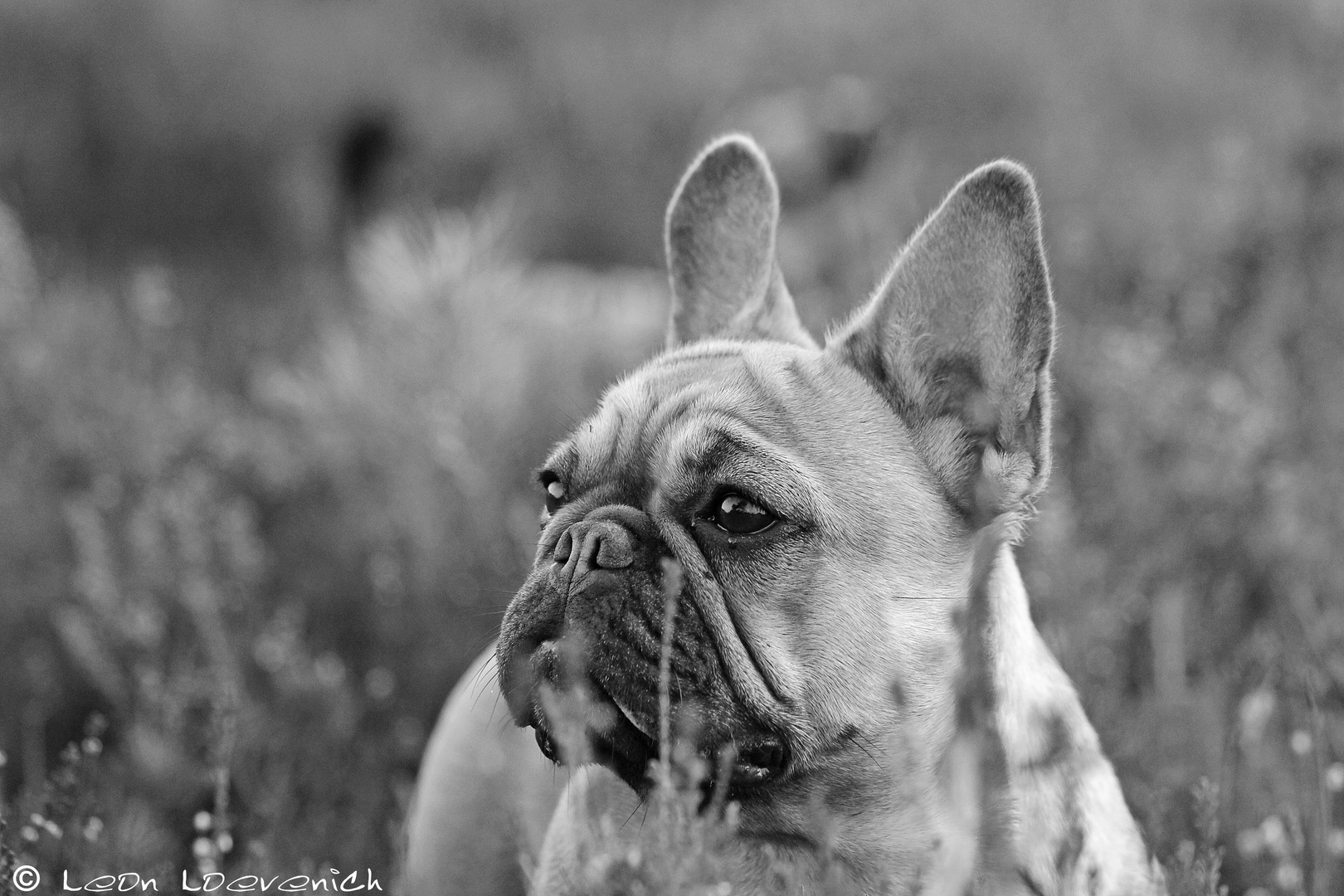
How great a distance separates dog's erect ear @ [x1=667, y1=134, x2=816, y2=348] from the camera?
3.42 meters

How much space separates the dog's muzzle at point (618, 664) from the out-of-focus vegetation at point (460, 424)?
2.05ft

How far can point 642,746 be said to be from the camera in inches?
96.1

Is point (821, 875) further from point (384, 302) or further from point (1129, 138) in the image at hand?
point (1129, 138)

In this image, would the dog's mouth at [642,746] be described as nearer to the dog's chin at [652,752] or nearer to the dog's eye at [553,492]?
the dog's chin at [652,752]

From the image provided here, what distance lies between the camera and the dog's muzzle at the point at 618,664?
2385 mm

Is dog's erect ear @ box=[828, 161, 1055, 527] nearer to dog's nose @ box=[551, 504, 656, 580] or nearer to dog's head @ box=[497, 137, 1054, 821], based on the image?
dog's head @ box=[497, 137, 1054, 821]

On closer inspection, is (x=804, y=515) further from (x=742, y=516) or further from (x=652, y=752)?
(x=652, y=752)

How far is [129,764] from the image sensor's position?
13.0 feet

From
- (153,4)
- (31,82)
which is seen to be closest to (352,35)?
(153,4)

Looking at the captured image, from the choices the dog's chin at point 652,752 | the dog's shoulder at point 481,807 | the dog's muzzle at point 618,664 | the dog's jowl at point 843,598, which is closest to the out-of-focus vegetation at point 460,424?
the dog's shoulder at point 481,807

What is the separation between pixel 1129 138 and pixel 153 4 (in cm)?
917

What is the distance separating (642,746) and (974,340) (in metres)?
1.08

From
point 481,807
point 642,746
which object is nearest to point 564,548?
point 642,746

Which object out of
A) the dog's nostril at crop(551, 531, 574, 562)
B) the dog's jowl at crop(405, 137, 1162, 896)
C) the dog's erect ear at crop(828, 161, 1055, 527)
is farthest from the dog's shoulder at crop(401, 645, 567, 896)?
the dog's erect ear at crop(828, 161, 1055, 527)
